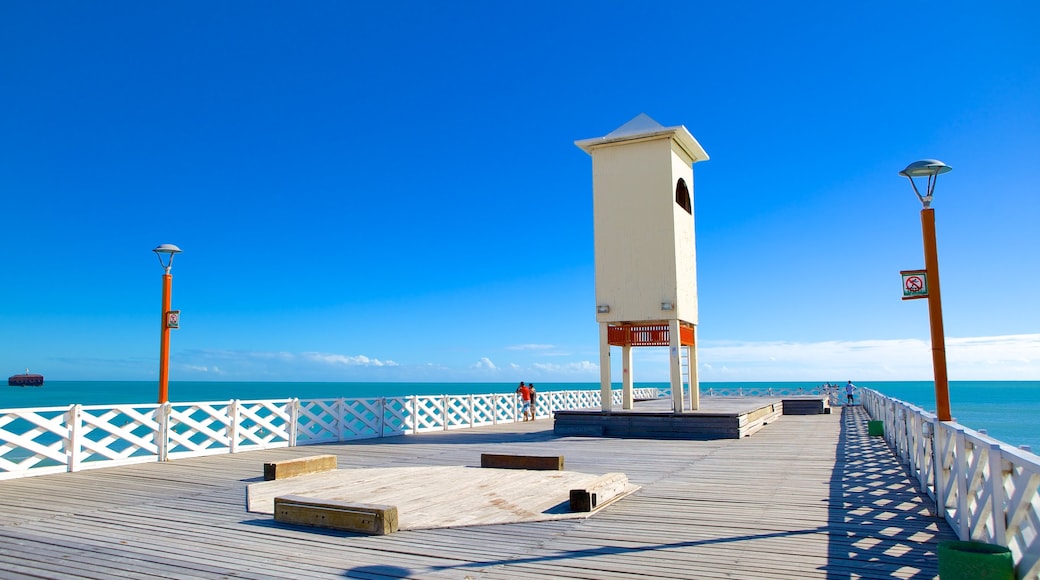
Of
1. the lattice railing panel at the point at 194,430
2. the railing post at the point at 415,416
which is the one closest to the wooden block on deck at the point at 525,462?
the lattice railing panel at the point at 194,430

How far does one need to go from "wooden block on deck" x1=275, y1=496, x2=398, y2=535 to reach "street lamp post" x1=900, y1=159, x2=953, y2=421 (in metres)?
6.04

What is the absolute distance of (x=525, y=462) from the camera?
10.2m

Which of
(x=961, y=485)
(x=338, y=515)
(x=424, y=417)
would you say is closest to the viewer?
(x=961, y=485)

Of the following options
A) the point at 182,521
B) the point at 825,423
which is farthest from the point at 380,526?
the point at 825,423

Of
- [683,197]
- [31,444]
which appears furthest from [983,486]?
[683,197]

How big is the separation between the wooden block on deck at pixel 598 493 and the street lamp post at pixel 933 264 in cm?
367

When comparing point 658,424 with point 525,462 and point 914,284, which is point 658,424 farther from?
point 914,284

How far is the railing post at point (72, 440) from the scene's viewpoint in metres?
10.7

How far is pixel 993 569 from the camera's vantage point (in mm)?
4145

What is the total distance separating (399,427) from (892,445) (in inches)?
442

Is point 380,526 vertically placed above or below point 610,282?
below

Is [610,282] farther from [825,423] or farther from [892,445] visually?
[825,423]

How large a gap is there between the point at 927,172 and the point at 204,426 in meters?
12.1

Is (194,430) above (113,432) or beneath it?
beneath
